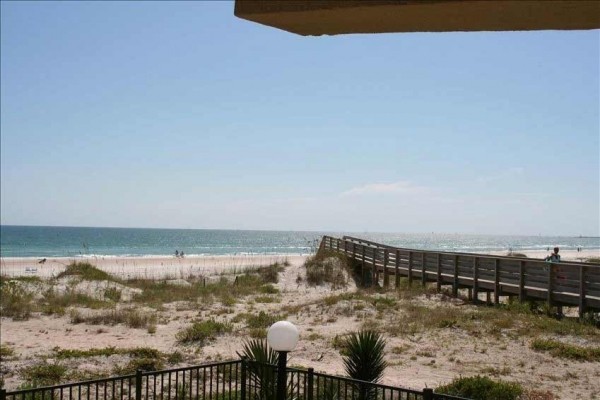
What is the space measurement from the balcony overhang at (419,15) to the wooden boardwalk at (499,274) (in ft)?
50.6

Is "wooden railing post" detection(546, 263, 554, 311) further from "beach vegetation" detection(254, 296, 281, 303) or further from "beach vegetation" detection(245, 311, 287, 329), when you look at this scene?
"beach vegetation" detection(254, 296, 281, 303)

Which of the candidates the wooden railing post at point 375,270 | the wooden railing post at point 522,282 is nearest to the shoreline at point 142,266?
the wooden railing post at point 375,270

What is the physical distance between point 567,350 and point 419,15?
12056mm

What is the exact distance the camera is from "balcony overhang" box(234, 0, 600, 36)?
7.59ft

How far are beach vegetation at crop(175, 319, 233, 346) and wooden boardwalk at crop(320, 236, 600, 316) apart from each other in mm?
9052

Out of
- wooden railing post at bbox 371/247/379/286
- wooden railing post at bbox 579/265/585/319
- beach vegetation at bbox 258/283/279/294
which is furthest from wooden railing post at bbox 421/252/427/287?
wooden railing post at bbox 579/265/585/319

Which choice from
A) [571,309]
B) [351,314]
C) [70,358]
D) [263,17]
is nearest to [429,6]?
[263,17]

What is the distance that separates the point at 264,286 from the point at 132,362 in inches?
576

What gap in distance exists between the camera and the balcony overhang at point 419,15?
2314 mm

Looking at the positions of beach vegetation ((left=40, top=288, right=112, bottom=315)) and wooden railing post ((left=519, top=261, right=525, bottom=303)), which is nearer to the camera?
wooden railing post ((left=519, top=261, right=525, bottom=303))

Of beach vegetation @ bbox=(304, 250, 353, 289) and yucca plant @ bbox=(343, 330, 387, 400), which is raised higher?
yucca plant @ bbox=(343, 330, 387, 400)

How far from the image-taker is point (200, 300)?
22.4 m

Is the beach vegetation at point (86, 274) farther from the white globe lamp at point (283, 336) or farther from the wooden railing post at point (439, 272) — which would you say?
the white globe lamp at point (283, 336)

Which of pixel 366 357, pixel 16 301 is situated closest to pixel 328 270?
pixel 16 301
